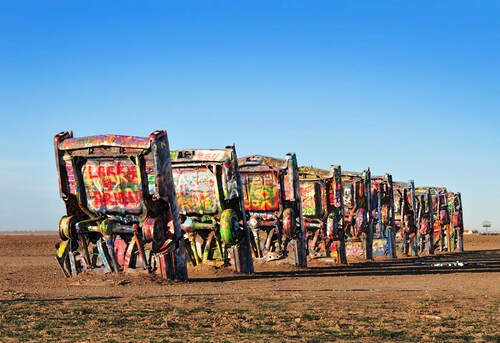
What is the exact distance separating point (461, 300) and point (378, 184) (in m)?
18.2

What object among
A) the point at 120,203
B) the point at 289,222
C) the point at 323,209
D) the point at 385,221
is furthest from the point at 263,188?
the point at 385,221

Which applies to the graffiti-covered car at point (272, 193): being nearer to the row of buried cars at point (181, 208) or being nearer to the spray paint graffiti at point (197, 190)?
the row of buried cars at point (181, 208)

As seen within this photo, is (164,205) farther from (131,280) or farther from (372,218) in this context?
(372,218)

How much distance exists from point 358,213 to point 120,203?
13.4m

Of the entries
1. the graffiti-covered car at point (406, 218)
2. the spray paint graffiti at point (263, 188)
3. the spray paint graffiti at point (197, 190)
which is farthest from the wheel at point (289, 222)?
the graffiti-covered car at point (406, 218)

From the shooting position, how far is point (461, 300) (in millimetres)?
13445

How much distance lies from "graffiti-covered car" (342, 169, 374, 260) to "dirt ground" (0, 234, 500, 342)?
9.69 m

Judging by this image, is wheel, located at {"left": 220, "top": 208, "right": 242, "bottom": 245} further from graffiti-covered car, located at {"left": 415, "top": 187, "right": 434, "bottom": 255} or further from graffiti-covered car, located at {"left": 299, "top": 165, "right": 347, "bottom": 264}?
graffiti-covered car, located at {"left": 415, "top": 187, "right": 434, "bottom": 255}

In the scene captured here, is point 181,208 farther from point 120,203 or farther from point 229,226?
point 120,203

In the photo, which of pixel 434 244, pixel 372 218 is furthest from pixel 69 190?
pixel 434 244

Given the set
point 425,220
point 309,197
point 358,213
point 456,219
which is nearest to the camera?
point 309,197

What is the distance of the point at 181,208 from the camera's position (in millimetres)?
19281

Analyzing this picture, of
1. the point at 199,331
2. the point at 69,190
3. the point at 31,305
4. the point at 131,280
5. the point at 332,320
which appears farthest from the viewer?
the point at 69,190

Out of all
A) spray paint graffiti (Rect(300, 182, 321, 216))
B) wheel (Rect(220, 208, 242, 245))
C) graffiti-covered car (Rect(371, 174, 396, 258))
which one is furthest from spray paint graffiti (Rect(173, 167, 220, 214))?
graffiti-covered car (Rect(371, 174, 396, 258))
